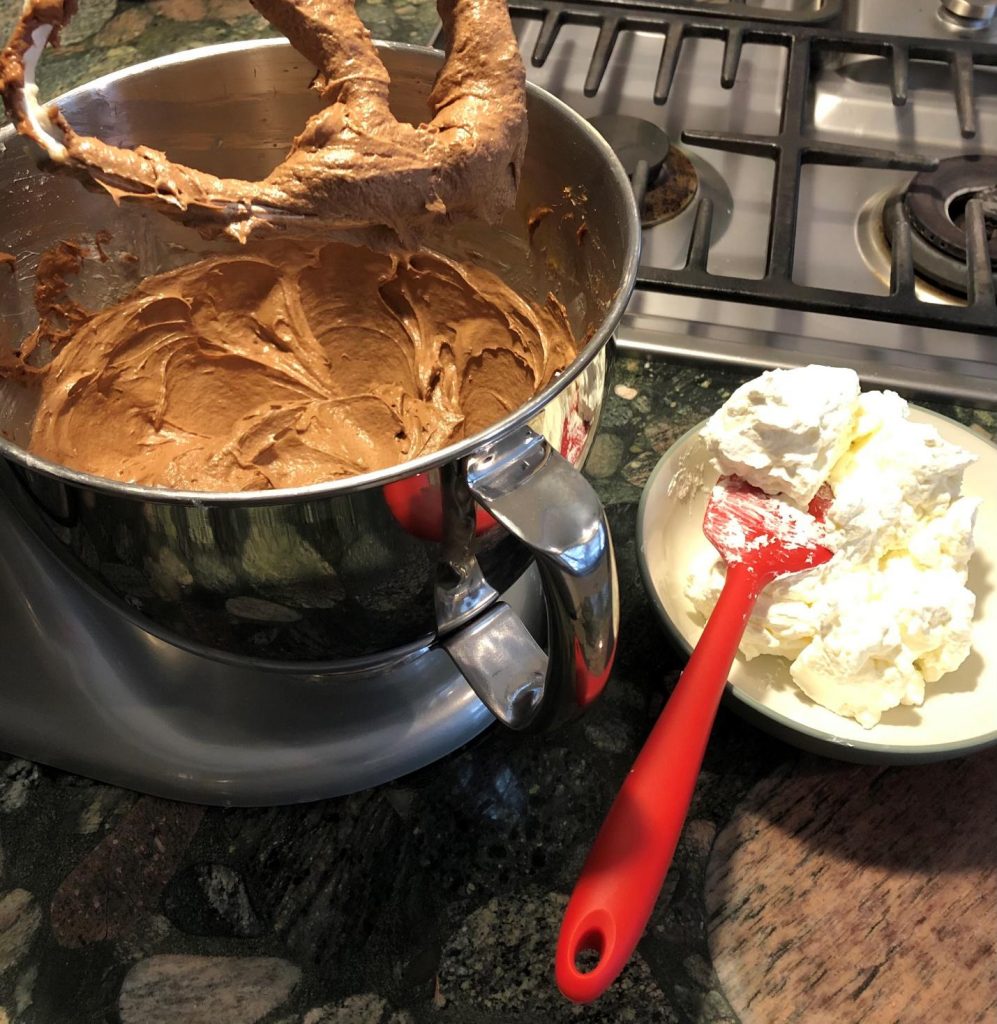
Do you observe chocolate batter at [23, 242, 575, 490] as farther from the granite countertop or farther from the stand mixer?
the granite countertop

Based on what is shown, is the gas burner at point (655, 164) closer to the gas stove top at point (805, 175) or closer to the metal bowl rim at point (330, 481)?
the gas stove top at point (805, 175)

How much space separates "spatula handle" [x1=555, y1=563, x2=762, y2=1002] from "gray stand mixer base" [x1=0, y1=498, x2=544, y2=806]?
0.49 feet

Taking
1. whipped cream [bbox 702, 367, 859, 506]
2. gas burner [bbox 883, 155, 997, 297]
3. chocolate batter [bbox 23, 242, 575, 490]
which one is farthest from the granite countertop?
gas burner [bbox 883, 155, 997, 297]

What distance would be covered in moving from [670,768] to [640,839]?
Result: 0.15ft

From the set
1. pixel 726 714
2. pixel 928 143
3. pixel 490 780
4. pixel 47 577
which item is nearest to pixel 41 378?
pixel 47 577

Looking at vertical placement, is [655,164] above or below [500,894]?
above

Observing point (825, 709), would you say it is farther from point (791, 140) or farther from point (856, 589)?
point (791, 140)

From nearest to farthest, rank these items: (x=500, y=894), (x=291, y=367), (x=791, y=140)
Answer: (x=500, y=894) < (x=291, y=367) < (x=791, y=140)

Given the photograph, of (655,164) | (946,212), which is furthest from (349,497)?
(946,212)

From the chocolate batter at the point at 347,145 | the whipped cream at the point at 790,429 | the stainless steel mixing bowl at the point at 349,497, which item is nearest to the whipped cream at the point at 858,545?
the whipped cream at the point at 790,429

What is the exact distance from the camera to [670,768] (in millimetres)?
482

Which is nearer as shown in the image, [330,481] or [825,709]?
[330,481]

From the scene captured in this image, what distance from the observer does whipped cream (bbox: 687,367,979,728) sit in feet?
1.82

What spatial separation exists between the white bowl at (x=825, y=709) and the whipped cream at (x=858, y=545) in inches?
0.5
